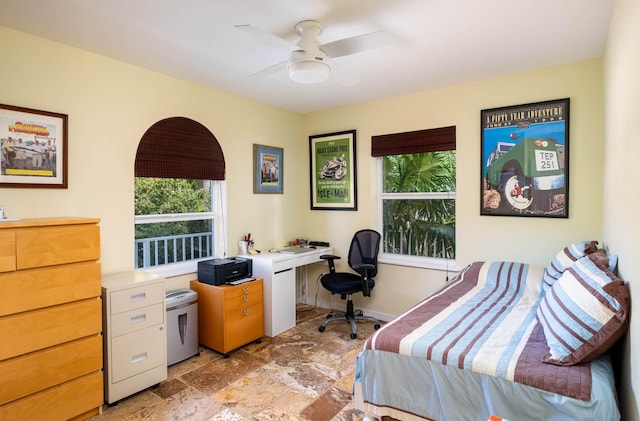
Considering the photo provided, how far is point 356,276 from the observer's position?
12.9 ft

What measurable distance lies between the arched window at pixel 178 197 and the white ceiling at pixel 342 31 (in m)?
0.58

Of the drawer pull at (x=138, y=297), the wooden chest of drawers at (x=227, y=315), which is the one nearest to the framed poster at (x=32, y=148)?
the drawer pull at (x=138, y=297)

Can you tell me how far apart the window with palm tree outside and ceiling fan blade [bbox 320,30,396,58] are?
1765 millimetres

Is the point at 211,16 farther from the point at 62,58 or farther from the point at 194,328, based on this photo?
the point at 194,328

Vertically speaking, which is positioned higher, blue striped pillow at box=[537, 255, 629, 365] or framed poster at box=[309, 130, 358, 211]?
framed poster at box=[309, 130, 358, 211]

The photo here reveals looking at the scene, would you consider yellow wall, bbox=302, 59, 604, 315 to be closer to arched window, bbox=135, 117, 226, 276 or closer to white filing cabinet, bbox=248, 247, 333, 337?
white filing cabinet, bbox=248, 247, 333, 337

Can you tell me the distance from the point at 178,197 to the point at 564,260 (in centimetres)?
332

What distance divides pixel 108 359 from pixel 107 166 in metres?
1.46

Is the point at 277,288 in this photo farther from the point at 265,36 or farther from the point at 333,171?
the point at 265,36

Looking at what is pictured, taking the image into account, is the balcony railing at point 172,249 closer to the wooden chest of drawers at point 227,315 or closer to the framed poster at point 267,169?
the wooden chest of drawers at point 227,315

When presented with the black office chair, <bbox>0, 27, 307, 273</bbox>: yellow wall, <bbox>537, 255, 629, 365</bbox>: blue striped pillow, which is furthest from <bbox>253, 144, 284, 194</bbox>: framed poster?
<bbox>537, 255, 629, 365</bbox>: blue striped pillow

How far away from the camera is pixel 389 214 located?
13.5ft

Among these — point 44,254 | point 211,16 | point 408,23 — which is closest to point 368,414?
point 44,254

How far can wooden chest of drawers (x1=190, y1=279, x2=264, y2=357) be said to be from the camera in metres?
3.13
